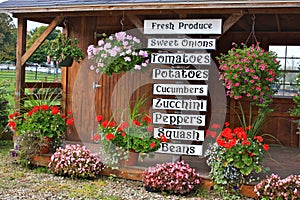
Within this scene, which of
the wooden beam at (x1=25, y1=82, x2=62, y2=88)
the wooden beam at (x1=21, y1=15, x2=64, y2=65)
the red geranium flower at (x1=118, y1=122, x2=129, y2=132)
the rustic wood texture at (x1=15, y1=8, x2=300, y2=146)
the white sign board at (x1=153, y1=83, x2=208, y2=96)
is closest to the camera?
the white sign board at (x1=153, y1=83, x2=208, y2=96)

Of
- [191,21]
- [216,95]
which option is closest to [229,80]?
[191,21]

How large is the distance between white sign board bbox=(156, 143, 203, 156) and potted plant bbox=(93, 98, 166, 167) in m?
0.09

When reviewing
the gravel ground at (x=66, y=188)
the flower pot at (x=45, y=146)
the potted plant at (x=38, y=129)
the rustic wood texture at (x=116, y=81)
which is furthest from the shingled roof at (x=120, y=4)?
the gravel ground at (x=66, y=188)

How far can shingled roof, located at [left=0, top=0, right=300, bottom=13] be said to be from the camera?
465 cm

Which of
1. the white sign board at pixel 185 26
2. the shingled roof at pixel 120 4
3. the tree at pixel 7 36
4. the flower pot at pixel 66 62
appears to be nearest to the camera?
the shingled roof at pixel 120 4

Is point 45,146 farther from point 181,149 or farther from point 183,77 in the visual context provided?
point 183,77

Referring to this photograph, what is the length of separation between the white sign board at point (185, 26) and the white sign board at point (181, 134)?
120cm

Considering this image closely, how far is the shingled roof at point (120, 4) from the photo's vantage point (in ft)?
15.3

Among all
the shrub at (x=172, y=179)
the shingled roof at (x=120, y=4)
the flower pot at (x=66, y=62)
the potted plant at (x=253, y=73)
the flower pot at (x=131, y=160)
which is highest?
the shingled roof at (x=120, y=4)

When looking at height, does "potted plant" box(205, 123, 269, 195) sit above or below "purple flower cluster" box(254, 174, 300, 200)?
above

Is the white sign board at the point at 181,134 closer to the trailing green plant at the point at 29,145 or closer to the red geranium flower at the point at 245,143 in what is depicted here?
the red geranium flower at the point at 245,143

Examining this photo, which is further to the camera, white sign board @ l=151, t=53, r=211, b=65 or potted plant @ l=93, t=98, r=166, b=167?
potted plant @ l=93, t=98, r=166, b=167

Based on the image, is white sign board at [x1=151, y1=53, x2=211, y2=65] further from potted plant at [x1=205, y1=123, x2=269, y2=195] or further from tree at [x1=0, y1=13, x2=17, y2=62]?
tree at [x1=0, y1=13, x2=17, y2=62]

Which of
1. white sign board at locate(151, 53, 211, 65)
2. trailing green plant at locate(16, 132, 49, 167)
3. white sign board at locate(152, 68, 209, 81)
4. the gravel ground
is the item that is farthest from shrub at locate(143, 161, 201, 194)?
trailing green plant at locate(16, 132, 49, 167)
